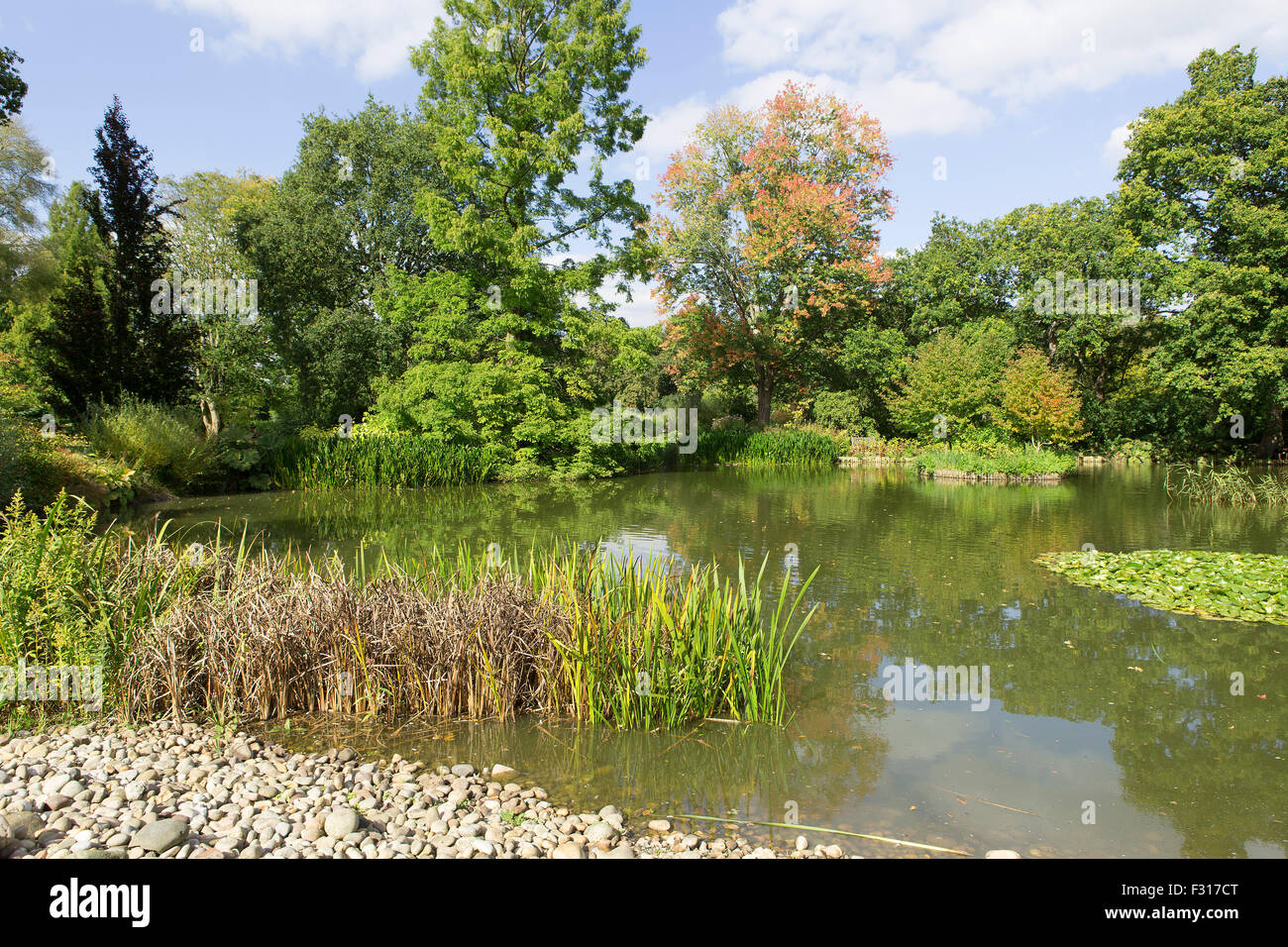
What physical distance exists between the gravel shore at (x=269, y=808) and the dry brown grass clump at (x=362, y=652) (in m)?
0.42

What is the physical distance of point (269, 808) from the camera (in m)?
3.37

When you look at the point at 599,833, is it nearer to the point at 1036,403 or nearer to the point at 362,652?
the point at 362,652

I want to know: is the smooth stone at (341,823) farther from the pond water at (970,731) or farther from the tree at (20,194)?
the tree at (20,194)

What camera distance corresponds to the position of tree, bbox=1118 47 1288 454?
20.2 m

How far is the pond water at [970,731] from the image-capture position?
3678mm

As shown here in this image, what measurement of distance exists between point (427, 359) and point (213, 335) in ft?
20.9

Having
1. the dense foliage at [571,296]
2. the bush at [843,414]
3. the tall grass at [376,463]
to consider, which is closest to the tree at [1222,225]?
the dense foliage at [571,296]

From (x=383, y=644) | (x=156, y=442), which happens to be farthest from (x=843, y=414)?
(x=383, y=644)

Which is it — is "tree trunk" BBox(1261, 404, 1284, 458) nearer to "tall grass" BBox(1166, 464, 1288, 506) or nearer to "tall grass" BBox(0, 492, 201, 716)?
"tall grass" BBox(1166, 464, 1288, 506)

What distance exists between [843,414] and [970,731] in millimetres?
22318

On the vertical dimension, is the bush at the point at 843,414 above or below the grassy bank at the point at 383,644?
above

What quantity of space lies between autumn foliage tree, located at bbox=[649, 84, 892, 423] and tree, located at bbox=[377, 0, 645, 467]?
273 inches

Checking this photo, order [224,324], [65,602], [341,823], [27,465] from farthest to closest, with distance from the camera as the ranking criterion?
1. [224,324]
2. [27,465]
3. [65,602]
4. [341,823]
